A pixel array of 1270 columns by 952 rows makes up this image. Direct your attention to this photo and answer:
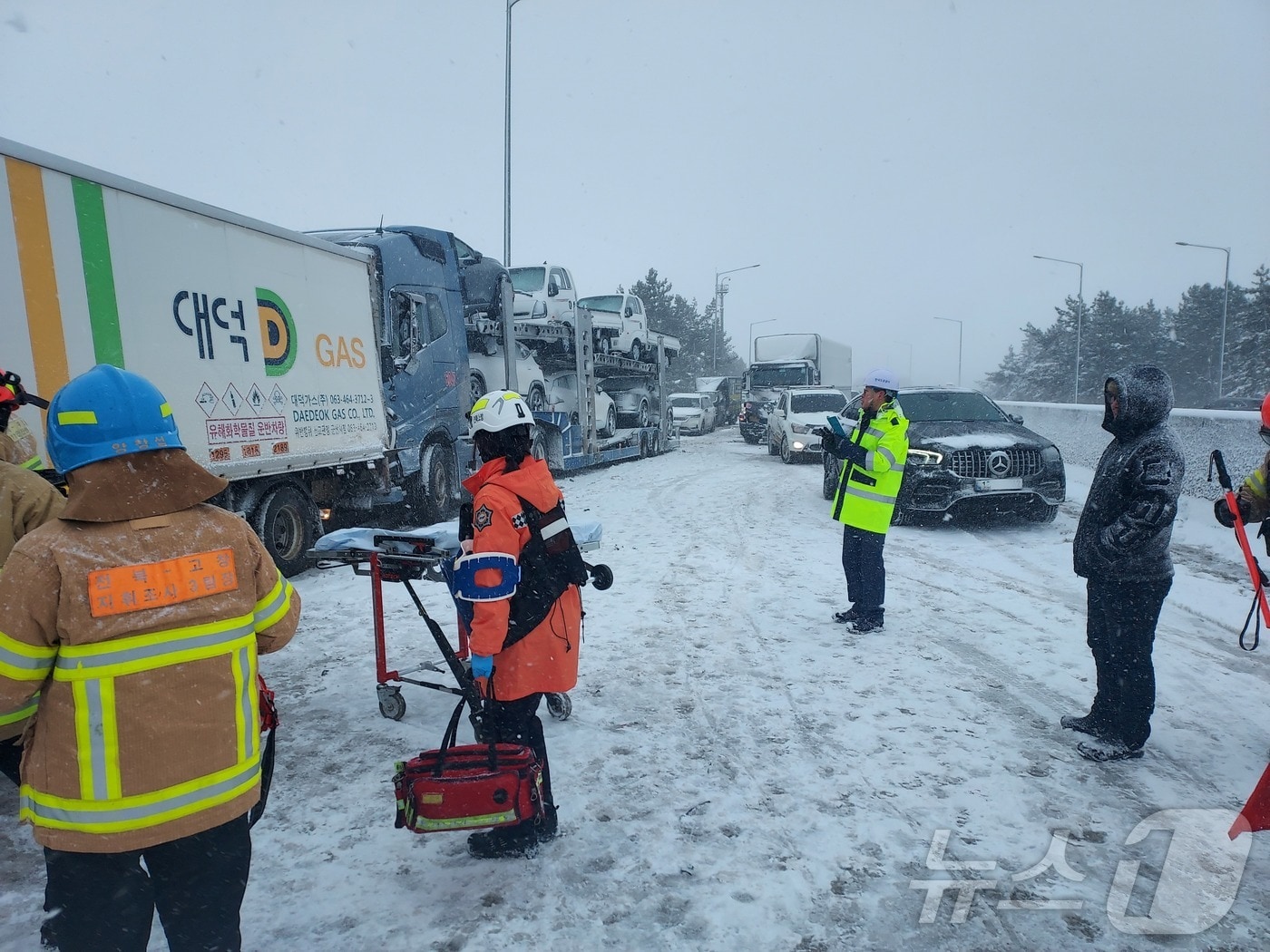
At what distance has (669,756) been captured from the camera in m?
3.83

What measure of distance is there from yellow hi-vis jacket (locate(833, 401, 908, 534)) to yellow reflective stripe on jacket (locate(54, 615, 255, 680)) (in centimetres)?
441

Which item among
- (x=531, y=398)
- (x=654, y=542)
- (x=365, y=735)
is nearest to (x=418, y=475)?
(x=654, y=542)

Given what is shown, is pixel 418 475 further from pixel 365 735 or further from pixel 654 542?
pixel 365 735

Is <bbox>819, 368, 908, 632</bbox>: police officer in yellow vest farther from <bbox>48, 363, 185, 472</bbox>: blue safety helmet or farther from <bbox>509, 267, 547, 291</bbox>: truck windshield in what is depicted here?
<bbox>509, 267, 547, 291</bbox>: truck windshield

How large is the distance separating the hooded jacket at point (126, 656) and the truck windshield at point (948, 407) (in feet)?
32.5

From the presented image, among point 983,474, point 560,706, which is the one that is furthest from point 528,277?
point 560,706

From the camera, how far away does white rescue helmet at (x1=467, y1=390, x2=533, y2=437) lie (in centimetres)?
294

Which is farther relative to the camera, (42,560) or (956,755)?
(956,755)

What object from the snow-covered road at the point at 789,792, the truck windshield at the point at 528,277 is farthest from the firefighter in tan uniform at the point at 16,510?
the truck windshield at the point at 528,277

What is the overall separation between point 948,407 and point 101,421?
10.6 meters

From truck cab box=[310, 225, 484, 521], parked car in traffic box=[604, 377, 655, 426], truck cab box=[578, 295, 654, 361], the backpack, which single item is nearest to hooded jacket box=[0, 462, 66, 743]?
the backpack

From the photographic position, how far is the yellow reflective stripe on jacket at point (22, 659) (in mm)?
1615

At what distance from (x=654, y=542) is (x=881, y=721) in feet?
16.4

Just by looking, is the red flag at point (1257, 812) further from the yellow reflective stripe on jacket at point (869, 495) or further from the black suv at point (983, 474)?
the black suv at point (983, 474)
